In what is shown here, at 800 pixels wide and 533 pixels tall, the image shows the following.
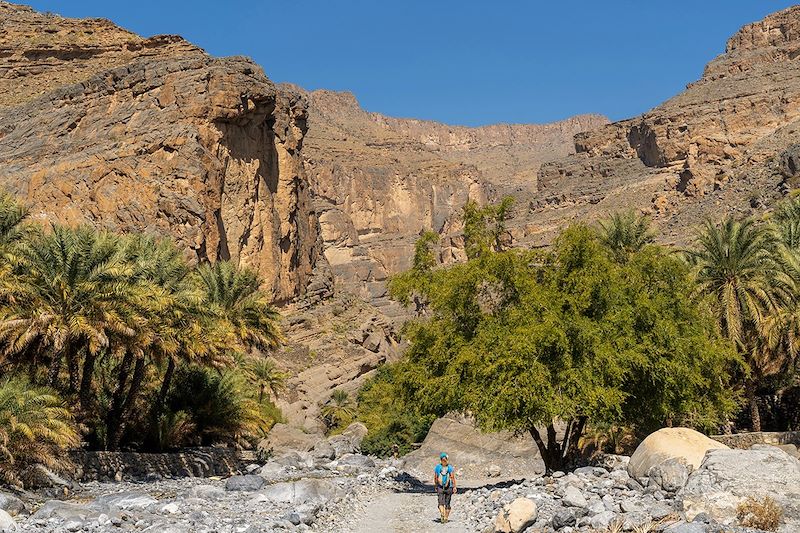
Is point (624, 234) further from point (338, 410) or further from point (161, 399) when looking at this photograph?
point (338, 410)

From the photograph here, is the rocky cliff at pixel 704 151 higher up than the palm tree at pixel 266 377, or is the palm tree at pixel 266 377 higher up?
the rocky cliff at pixel 704 151

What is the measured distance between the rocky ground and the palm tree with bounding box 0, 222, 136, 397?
379 centimetres

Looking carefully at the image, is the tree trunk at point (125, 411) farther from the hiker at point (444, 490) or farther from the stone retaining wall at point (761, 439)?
the stone retaining wall at point (761, 439)

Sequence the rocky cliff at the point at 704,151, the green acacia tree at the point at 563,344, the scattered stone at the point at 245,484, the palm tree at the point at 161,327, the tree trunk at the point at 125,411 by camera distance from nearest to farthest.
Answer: the green acacia tree at the point at 563,344, the scattered stone at the point at 245,484, the palm tree at the point at 161,327, the tree trunk at the point at 125,411, the rocky cliff at the point at 704,151

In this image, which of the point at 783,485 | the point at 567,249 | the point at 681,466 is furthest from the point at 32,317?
the point at 783,485

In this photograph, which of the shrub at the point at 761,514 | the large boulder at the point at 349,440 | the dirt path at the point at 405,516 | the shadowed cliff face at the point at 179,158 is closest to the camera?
the shrub at the point at 761,514

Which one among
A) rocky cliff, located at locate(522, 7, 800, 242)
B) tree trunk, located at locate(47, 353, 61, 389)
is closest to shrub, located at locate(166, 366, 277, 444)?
tree trunk, located at locate(47, 353, 61, 389)

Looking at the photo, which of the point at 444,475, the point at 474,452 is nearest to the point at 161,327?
the point at 444,475

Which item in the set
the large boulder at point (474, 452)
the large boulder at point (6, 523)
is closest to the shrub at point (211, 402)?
the large boulder at point (474, 452)

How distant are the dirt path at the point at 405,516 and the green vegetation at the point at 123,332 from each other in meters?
7.06

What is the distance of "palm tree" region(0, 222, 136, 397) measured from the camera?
18.0 m

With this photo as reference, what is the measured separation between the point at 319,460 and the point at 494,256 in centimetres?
1754

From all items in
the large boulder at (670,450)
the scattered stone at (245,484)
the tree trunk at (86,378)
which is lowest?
the scattered stone at (245,484)

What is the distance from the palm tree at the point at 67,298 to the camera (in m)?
18.0
